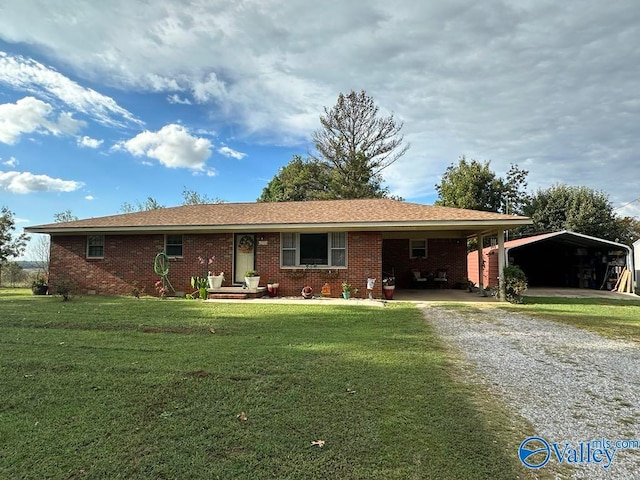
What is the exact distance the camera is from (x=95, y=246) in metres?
→ 14.1

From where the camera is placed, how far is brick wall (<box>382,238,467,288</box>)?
1628cm

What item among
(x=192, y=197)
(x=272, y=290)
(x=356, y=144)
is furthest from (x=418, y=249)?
(x=192, y=197)

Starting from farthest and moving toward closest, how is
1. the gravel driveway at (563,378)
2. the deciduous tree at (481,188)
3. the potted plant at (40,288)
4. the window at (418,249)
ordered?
the deciduous tree at (481,188) → the window at (418,249) → the potted plant at (40,288) → the gravel driveway at (563,378)

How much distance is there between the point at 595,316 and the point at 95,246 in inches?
632

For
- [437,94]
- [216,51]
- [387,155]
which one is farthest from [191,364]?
[387,155]

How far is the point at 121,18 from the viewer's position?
8.94 meters

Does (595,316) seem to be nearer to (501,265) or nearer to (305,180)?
(501,265)

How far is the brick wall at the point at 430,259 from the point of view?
53.4 feet

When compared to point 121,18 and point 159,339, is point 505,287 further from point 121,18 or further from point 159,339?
point 121,18

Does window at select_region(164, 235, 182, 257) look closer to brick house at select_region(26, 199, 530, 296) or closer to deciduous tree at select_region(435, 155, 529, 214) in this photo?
brick house at select_region(26, 199, 530, 296)

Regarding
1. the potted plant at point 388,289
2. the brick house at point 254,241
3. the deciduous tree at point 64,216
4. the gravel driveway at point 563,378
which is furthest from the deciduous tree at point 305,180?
the gravel driveway at point 563,378

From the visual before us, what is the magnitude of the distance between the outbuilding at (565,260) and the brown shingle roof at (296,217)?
4.23 m

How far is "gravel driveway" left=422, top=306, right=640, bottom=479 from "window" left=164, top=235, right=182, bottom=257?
9643mm

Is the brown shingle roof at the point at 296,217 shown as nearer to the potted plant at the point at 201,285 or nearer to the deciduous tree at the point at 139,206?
the potted plant at the point at 201,285
